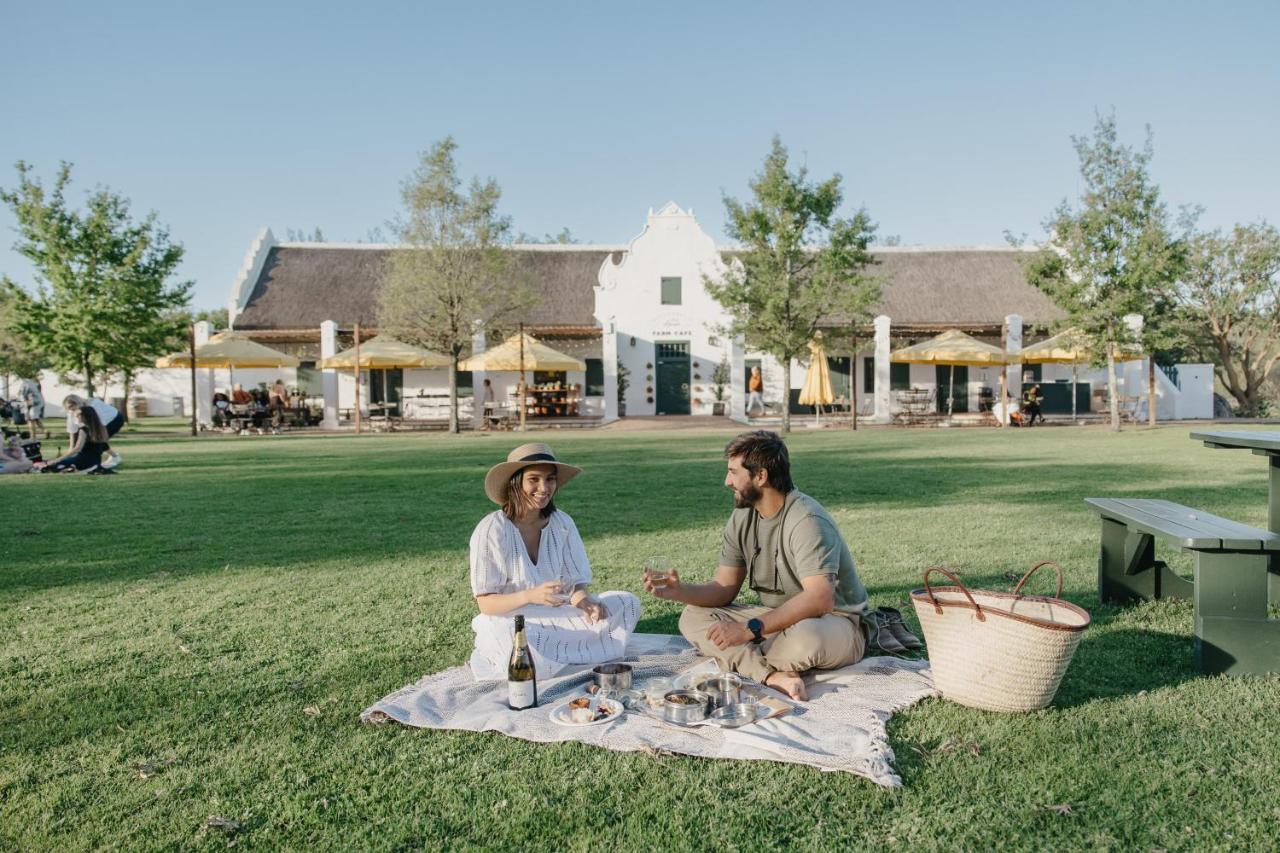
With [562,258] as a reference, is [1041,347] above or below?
below

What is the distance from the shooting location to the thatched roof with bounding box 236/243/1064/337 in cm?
3159

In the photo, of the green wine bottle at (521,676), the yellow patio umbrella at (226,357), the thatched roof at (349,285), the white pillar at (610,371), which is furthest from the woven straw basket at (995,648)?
the thatched roof at (349,285)

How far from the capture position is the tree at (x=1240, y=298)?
3002cm

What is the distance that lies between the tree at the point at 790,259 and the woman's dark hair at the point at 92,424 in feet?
48.2

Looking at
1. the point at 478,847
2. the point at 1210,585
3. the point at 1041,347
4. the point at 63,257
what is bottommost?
the point at 478,847

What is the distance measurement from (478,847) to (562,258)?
33393 millimetres

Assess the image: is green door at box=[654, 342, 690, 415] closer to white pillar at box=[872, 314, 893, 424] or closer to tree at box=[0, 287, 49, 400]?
white pillar at box=[872, 314, 893, 424]

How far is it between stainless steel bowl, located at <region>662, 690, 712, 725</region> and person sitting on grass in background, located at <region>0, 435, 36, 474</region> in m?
13.7

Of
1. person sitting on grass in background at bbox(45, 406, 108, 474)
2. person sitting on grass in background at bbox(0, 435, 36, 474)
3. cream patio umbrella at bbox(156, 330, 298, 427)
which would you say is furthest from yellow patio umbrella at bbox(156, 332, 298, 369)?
person sitting on grass in background at bbox(45, 406, 108, 474)

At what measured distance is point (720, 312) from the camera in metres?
30.0

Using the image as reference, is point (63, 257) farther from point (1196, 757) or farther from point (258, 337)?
point (1196, 757)

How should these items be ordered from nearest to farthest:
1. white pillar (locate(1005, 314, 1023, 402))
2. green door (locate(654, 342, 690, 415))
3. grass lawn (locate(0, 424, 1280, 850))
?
grass lawn (locate(0, 424, 1280, 850)) < white pillar (locate(1005, 314, 1023, 402)) < green door (locate(654, 342, 690, 415))

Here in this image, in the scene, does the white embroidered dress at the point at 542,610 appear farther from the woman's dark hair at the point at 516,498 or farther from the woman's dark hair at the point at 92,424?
the woman's dark hair at the point at 92,424

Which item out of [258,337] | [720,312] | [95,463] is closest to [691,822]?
[95,463]
